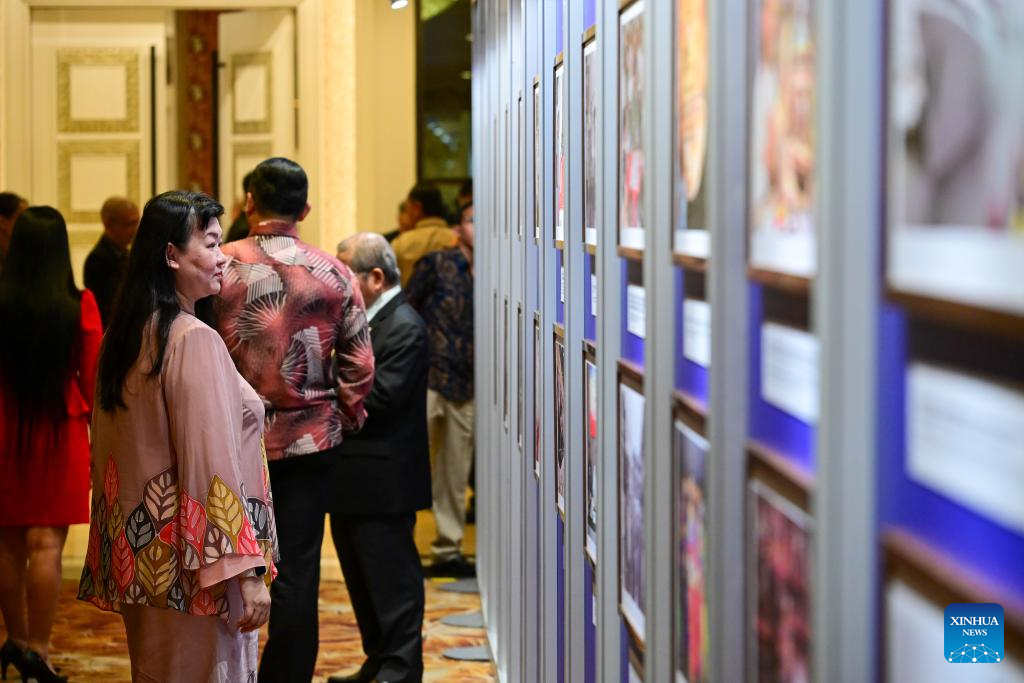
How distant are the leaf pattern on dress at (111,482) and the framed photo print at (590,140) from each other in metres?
1.21

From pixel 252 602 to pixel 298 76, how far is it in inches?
225

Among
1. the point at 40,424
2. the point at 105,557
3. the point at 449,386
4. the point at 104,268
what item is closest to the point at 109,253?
the point at 104,268

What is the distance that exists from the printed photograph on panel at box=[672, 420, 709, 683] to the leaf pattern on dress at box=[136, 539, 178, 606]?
166 centimetres

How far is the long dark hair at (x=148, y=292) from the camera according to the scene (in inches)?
126

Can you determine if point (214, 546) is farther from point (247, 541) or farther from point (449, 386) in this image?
point (449, 386)

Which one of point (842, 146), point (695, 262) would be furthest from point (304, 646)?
point (842, 146)

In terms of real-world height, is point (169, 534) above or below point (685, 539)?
below

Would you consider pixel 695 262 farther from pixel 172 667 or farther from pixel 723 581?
pixel 172 667

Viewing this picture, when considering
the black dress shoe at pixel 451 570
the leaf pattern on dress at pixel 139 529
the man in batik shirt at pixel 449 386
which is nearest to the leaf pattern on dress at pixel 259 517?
the leaf pattern on dress at pixel 139 529

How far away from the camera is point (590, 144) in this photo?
8.95 feet

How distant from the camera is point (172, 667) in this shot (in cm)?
332

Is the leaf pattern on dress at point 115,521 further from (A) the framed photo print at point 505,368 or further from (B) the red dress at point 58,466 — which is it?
(B) the red dress at point 58,466

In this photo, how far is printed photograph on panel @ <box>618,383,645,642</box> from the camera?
7.28ft

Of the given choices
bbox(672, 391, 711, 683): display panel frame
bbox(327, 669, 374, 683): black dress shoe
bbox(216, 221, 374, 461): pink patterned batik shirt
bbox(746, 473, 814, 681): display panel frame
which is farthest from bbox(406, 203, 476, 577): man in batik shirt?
bbox(746, 473, 814, 681): display panel frame
